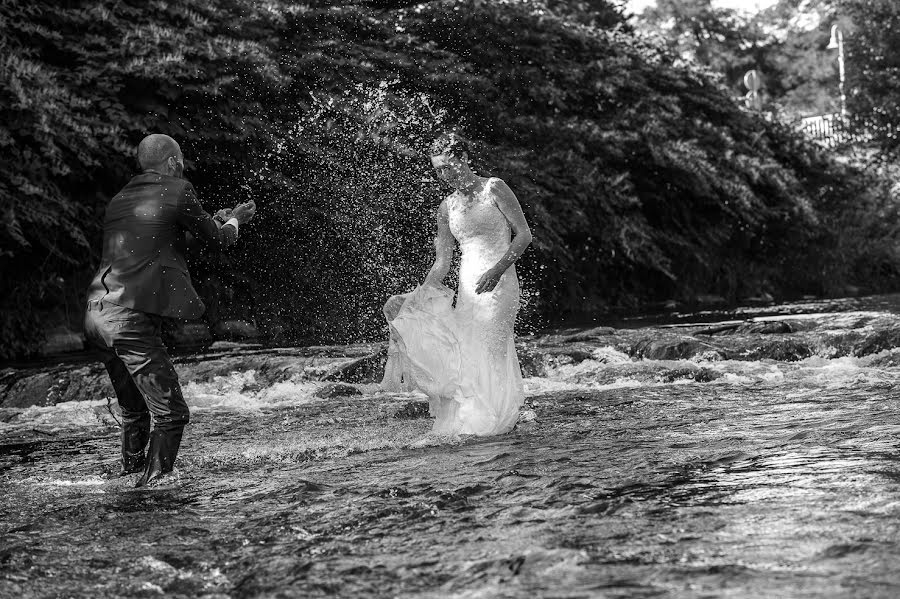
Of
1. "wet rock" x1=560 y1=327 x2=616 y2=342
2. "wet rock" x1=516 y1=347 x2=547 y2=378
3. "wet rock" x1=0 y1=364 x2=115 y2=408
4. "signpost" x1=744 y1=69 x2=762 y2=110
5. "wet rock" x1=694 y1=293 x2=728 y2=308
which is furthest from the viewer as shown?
"signpost" x1=744 y1=69 x2=762 y2=110

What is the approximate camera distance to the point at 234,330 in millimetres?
18734

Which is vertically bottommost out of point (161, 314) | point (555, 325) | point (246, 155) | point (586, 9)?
point (555, 325)

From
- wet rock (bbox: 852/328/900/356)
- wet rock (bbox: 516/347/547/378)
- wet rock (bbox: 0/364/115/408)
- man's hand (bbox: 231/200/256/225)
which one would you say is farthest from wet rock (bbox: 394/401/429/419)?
wet rock (bbox: 852/328/900/356)

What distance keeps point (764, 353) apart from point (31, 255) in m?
10.9

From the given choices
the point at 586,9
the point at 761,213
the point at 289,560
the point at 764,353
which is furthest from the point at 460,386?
the point at 586,9

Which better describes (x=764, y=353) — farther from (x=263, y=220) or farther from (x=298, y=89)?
(x=298, y=89)

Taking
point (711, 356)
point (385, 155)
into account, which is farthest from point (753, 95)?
point (711, 356)

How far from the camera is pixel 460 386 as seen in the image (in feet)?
23.9

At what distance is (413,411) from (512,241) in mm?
2096

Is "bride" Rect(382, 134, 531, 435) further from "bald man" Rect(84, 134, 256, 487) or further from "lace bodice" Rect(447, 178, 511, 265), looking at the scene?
"bald man" Rect(84, 134, 256, 487)

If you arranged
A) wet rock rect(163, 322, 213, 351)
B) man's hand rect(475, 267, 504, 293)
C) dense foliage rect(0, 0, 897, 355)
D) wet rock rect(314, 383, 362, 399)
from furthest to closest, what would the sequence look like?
wet rock rect(163, 322, 213, 351) < dense foliage rect(0, 0, 897, 355) < wet rock rect(314, 383, 362, 399) < man's hand rect(475, 267, 504, 293)

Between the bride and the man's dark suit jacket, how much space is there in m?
1.83

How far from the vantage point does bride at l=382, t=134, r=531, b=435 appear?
23.9 feet

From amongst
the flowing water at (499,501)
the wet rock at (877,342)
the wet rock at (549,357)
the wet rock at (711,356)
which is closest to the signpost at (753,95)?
the wet rock at (877,342)
